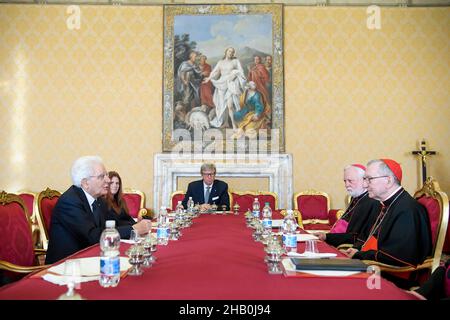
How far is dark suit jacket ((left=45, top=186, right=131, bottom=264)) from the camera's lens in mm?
3010

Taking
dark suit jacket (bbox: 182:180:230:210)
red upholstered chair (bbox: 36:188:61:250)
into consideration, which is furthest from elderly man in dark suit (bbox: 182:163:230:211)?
red upholstered chair (bbox: 36:188:61:250)

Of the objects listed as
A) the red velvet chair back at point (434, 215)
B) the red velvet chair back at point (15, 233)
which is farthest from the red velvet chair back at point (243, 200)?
the red velvet chair back at point (15, 233)

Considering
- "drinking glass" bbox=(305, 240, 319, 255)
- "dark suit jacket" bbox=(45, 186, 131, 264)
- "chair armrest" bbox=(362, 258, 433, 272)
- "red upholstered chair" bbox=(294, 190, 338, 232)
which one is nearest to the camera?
"drinking glass" bbox=(305, 240, 319, 255)

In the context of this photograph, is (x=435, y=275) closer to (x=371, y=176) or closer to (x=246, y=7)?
(x=371, y=176)

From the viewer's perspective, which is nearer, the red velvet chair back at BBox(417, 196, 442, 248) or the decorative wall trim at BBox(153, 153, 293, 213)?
the red velvet chair back at BBox(417, 196, 442, 248)

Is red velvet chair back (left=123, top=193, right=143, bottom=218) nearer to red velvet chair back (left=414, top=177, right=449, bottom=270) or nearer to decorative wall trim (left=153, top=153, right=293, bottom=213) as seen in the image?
decorative wall trim (left=153, top=153, right=293, bottom=213)

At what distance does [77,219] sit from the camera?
3.08 m

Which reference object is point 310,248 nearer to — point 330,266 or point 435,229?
point 330,266

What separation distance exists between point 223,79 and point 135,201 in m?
2.58

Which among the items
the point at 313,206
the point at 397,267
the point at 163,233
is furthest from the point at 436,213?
the point at 313,206

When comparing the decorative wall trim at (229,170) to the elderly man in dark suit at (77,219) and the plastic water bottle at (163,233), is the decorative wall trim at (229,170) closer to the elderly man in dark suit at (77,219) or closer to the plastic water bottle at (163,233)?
the elderly man in dark suit at (77,219)

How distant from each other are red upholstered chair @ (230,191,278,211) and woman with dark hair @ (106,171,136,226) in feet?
8.74

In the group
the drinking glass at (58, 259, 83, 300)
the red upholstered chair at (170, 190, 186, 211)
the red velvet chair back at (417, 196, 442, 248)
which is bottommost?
the red upholstered chair at (170, 190, 186, 211)

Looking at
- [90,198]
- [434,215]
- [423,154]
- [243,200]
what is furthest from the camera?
[423,154]
